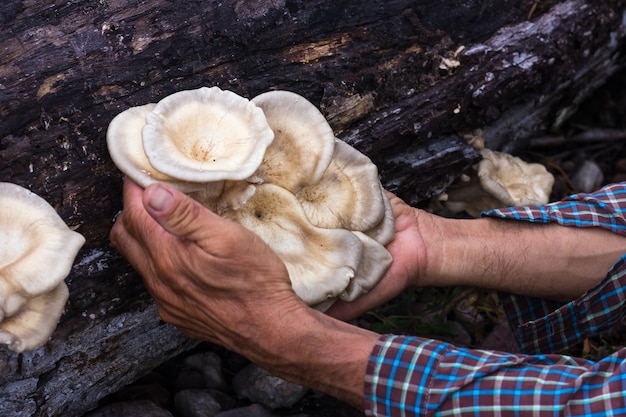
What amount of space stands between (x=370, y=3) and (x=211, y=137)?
4.76 feet

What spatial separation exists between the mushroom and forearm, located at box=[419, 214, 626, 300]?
835 mm

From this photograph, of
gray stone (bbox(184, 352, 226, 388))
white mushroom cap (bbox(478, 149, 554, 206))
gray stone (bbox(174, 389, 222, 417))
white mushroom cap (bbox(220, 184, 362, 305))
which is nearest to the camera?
white mushroom cap (bbox(220, 184, 362, 305))

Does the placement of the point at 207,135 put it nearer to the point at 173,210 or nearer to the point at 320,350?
the point at 173,210

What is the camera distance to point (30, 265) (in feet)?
8.22

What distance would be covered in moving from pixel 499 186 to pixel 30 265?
292 centimetres

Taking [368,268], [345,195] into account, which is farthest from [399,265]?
[345,195]

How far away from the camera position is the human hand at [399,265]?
10.9 feet


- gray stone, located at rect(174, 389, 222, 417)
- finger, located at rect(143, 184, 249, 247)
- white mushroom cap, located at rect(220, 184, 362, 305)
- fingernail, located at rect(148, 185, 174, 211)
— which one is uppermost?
fingernail, located at rect(148, 185, 174, 211)

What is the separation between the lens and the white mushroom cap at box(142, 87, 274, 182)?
2707 mm

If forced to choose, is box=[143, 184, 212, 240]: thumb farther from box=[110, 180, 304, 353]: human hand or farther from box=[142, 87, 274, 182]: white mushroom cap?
box=[142, 87, 274, 182]: white mushroom cap

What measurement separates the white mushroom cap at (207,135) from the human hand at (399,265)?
2.86 feet

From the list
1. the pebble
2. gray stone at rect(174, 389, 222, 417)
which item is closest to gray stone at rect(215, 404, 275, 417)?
the pebble

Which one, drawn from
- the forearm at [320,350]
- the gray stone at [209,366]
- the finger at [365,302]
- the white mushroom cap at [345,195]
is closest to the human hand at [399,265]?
the finger at [365,302]

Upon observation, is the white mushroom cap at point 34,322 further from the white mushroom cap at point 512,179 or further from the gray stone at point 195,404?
the white mushroom cap at point 512,179
